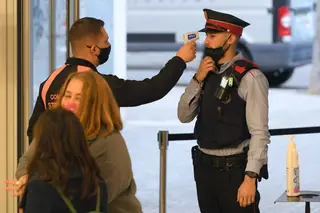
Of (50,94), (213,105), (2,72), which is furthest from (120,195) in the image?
(2,72)

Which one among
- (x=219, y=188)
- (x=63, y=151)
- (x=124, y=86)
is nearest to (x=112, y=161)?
(x=63, y=151)

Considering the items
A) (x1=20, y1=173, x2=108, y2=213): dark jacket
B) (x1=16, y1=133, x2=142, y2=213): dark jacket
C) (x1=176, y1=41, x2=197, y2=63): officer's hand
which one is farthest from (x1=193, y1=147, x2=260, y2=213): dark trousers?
(x1=20, y1=173, x2=108, y2=213): dark jacket

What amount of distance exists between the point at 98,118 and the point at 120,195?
0.82 feet

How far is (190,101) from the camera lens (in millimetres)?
3168

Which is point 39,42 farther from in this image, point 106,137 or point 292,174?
point 106,137

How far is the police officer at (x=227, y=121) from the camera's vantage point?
9.75ft

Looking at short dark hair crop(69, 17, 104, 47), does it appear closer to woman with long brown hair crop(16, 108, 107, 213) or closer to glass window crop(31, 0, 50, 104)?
woman with long brown hair crop(16, 108, 107, 213)

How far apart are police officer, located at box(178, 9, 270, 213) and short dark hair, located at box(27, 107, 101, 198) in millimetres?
1009

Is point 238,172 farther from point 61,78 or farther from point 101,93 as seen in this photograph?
point 101,93

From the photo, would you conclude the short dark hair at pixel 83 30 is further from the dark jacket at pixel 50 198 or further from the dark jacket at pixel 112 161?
the dark jacket at pixel 50 198

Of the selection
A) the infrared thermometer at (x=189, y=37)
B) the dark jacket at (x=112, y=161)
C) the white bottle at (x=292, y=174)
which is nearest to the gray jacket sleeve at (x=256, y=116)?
the infrared thermometer at (x=189, y=37)

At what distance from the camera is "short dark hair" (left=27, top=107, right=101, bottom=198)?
2.04m

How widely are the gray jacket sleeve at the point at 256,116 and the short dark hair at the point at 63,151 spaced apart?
1.01m

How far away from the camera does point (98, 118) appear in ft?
7.39
